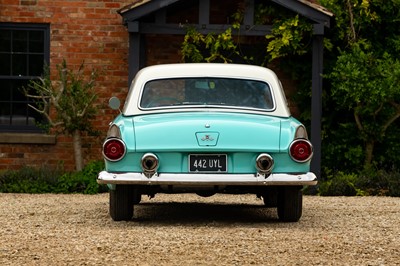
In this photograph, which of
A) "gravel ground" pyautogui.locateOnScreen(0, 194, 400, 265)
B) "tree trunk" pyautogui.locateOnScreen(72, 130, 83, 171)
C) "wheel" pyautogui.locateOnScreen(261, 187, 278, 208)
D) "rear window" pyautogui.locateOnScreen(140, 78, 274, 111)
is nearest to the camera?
"gravel ground" pyautogui.locateOnScreen(0, 194, 400, 265)

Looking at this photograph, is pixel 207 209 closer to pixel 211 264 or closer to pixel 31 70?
pixel 211 264

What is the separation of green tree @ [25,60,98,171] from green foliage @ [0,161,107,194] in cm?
65

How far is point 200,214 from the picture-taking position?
1184 centimetres

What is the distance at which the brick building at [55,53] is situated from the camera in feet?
58.0

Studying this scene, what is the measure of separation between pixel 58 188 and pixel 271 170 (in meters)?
6.41

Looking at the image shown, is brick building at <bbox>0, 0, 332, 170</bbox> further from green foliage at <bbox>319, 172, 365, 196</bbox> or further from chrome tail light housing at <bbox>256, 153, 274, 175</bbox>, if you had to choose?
chrome tail light housing at <bbox>256, 153, 274, 175</bbox>

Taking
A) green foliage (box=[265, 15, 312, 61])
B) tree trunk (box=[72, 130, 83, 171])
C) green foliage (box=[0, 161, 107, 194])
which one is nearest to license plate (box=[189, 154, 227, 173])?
green foliage (box=[0, 161, 107, 194])

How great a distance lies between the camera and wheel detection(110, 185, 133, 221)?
1041 centimetres

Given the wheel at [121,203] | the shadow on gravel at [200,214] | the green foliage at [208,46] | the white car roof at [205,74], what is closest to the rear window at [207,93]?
the white car roof at [205,74]

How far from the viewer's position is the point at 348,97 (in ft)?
54.9

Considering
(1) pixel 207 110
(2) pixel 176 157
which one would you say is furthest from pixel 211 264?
(1) pixel 207 110

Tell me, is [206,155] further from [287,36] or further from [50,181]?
[287,36]

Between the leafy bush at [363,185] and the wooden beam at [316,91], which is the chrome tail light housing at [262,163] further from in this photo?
the wooden beam at [316,91]

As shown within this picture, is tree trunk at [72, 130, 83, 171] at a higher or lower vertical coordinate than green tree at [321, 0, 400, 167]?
lower
